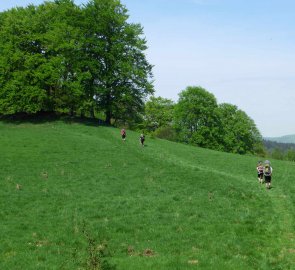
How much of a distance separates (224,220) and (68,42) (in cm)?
5286

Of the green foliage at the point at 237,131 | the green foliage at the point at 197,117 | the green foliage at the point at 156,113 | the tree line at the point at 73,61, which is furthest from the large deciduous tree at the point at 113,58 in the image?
the green foliage at the point at 156,113

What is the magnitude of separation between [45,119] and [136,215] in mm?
51529

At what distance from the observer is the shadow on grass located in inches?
2709

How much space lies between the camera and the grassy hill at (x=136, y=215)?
55.0ft

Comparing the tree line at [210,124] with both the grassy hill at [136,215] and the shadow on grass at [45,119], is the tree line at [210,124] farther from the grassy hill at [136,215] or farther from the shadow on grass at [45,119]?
the grassy hill at [136,215]

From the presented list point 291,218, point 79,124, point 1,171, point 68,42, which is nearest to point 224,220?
point 291,218

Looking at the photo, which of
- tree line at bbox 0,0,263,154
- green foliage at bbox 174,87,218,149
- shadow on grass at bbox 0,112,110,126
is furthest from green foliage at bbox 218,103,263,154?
shadow on grass at bbox 0,112,110,126

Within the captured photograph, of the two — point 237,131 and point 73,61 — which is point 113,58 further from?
point 237,131

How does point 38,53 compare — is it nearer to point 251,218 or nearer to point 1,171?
point 1,171

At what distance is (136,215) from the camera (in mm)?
23219

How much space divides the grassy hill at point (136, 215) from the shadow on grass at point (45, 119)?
79.6 feet

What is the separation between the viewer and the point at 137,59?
72.2 m

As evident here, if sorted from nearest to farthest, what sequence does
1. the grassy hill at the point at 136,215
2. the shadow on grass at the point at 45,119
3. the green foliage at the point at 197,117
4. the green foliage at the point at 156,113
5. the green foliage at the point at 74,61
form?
the grassy hill at the point at 136,215
the green foliage at the point at 74,61
the shadow on grass at the point at 45,119
the green foliage at the point at 197,117
the green foliage at the point at 156,113

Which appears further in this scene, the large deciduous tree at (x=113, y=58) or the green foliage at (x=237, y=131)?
the green foliage at (x=237, y=131)
